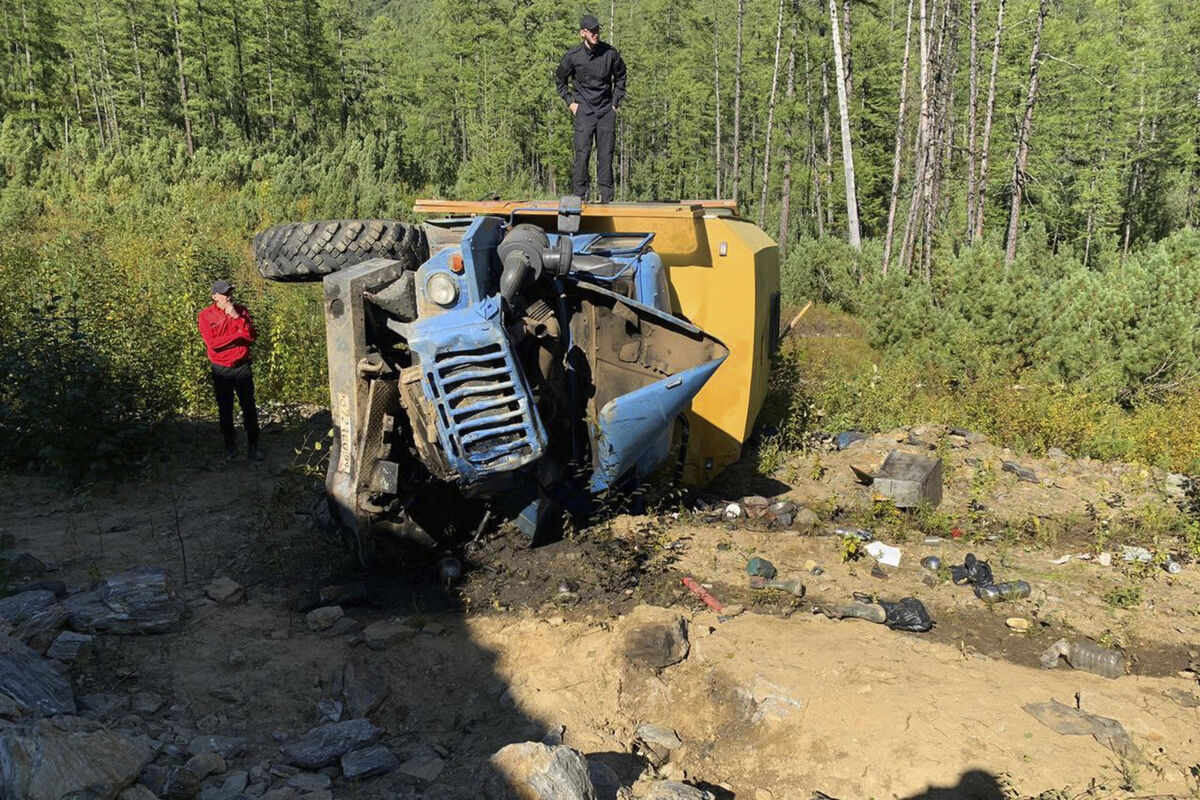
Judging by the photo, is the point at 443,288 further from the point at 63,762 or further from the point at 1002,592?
the point at 1002,592

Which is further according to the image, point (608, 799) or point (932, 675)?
point (932, 675)

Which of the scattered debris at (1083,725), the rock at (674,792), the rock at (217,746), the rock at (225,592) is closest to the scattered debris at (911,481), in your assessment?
the scattered debris at (1083,725)

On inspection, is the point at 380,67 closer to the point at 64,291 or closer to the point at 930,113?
the point at 930,113

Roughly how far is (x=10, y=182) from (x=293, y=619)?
17778 mm

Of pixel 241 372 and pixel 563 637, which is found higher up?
pixel 241 372

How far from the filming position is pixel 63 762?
99.7 inches

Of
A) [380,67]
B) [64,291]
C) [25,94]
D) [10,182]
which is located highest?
[380,67]

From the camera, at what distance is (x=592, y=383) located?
5.45 meters

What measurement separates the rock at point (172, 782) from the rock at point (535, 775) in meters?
1.04

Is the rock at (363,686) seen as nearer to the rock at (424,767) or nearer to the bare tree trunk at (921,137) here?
the rock at (424,767)

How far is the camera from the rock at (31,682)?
316 centimetres

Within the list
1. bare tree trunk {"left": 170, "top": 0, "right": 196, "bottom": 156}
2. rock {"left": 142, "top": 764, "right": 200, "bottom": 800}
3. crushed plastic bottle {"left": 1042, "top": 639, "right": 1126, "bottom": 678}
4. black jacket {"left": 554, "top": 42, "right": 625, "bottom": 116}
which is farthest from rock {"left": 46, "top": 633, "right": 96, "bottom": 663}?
bare tree trunk {"left": 170, "top": 0, "right": 196, "bottom": 156}

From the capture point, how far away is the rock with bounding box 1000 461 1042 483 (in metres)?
7.60

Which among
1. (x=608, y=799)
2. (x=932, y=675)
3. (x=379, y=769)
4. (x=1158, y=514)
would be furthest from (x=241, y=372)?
(x=1158, y=514)
